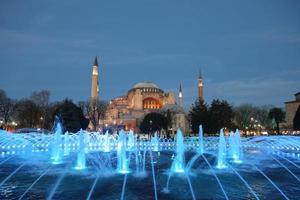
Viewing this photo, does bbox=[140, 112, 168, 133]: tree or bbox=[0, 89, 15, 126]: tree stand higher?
bbox=[0, 89, 15, 126]: tree

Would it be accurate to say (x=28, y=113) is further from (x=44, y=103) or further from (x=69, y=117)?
(x=69, y=117)

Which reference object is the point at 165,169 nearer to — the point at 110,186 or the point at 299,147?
the point at 110,186

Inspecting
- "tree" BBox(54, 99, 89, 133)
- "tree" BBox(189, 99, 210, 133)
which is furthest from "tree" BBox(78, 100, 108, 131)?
"tree" BBox(189, 99, 210, 133)

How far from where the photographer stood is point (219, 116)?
5028 centimetres

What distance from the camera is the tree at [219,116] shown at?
162 ft

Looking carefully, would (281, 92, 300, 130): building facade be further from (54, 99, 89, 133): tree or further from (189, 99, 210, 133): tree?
(54, 99, 89, 133): tree

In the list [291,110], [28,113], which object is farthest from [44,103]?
A: [291,110]

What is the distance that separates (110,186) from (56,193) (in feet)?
5.74

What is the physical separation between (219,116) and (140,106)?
48134mm

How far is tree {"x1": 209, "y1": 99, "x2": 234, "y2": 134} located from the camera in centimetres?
4931

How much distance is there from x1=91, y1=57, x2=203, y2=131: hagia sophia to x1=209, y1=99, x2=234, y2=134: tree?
99.1ft

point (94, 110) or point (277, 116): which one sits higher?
point (94, 110)

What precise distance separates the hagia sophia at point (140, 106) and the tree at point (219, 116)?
99.1 feet

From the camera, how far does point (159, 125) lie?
65938mm
